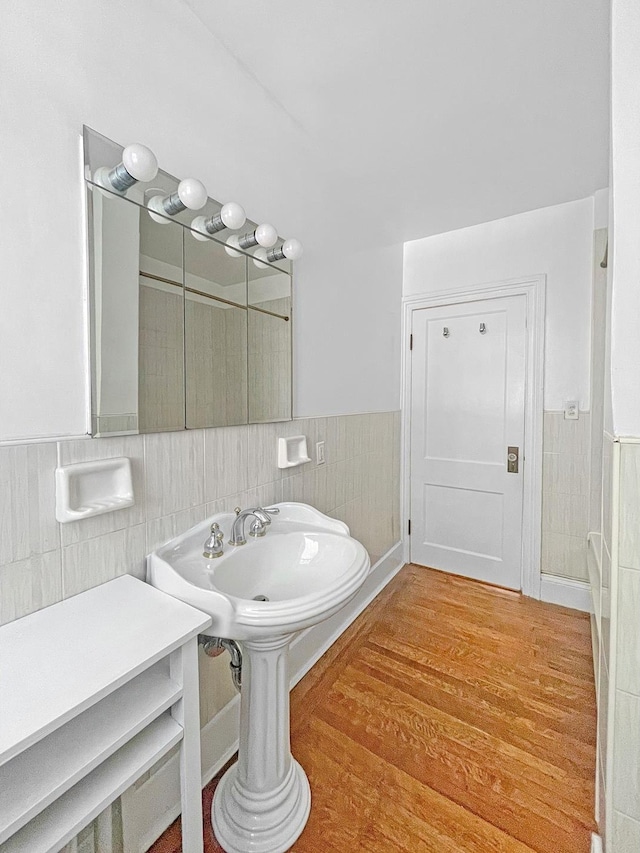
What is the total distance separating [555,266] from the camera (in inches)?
92.6

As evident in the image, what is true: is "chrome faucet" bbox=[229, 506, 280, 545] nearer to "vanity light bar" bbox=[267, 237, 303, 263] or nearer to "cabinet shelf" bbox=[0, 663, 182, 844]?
"cabinet shelf" bbox=[0, 663, 182, 844]

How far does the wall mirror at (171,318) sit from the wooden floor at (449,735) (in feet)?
3.37

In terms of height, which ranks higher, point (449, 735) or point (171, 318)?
point (171, 318)

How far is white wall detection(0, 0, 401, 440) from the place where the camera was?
86 centimetres

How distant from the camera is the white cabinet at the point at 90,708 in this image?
61 centimetres

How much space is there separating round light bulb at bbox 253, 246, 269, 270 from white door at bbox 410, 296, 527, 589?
1.61 meters

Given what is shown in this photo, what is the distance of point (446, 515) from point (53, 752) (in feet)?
8.29

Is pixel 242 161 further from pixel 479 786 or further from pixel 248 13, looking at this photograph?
pixel 479 786

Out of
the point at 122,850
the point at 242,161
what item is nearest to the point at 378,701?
the point at 122,850

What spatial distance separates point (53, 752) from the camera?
2.22 ft

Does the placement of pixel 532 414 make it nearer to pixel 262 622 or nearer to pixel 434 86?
pixel 434 86

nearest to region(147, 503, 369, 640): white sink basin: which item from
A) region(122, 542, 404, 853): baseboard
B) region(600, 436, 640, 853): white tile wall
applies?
region(122, 542, 404, 853): baseboard

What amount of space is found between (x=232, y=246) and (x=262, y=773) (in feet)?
5.46

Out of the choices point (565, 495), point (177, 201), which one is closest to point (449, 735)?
point (565, 495)
